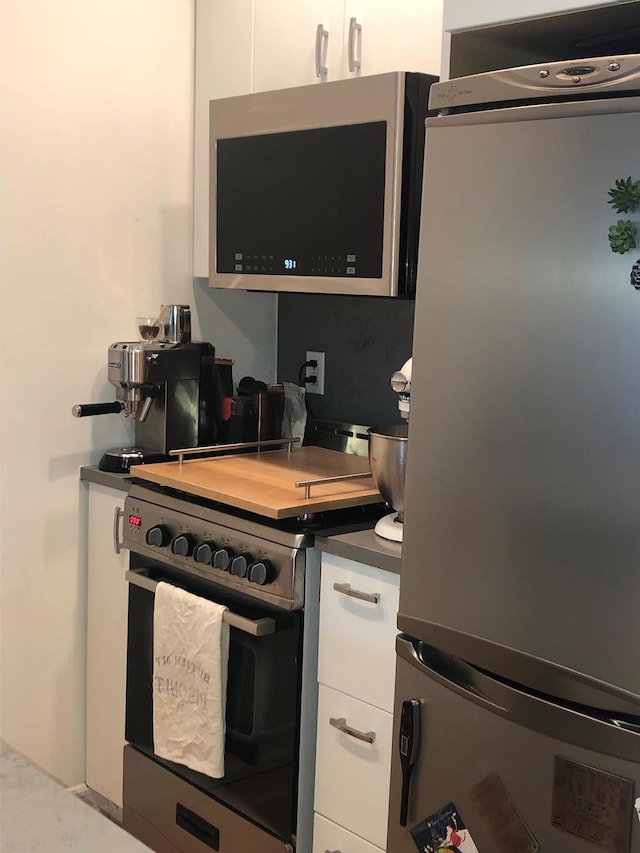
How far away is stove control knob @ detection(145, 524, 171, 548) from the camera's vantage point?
2.23 meters

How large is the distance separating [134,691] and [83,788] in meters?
0.46

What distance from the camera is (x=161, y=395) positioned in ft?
8.21

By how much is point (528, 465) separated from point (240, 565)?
0.76m

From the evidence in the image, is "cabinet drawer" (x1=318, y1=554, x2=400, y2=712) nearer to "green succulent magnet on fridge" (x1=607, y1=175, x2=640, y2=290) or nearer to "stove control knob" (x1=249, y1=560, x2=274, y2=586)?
"stove control knob" (x1=249, y1=560, x2=274, y2=586)

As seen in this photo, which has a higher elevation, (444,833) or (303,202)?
(303,202)

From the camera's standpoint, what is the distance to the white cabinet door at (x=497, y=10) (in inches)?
61.2

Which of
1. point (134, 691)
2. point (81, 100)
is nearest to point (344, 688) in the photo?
point (134, 691)

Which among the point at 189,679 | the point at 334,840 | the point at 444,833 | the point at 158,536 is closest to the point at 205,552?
the point at 158,536

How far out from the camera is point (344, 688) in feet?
6.34

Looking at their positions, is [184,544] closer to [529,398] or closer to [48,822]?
[529,398]

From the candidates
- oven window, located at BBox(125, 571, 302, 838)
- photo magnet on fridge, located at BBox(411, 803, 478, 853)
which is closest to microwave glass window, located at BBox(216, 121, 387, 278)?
oven window, located at BBox(125, 571, 302, 838)

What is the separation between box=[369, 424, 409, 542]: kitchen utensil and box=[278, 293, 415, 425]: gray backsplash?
0.62 metres

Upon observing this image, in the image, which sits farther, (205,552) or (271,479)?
(271,479)

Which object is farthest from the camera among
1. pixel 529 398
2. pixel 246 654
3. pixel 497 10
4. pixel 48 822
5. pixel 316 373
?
pixel 316 373
